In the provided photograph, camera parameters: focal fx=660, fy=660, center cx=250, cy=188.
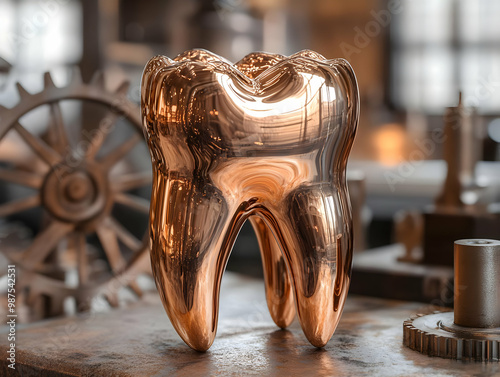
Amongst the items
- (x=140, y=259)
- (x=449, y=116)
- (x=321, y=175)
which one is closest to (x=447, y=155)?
(x=449, y=116)

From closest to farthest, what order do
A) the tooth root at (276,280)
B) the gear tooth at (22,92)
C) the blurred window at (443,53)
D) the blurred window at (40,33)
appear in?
the tooth root at (276,280) < the gear tooth at (22,92) < the blurred window at (40,33) < the blurred window at (443,53)

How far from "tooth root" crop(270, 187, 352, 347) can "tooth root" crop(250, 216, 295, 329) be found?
123 millimetres

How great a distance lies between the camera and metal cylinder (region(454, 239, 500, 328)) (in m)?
0.79

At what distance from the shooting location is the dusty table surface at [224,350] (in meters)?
0.77

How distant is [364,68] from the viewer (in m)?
4.50

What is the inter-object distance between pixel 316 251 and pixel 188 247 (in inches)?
6.2

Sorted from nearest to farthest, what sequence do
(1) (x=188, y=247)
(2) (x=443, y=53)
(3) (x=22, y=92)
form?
(1) (x=188, y=247)
(3) (x=22, y=92)
(2) (x=443, y=53)

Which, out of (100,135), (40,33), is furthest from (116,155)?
(40,33)

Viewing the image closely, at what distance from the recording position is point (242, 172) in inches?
30.5

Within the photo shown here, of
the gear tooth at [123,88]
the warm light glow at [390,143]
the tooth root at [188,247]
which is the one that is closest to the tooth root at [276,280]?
the tooth root at [188,247]

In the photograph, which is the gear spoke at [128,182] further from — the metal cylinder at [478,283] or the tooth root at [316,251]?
the metal cylinder at [478,283]

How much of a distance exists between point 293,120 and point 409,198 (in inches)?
135

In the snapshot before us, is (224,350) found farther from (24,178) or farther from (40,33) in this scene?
(40,33)

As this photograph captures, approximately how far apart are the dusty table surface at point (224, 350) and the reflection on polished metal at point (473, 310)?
0.02m
